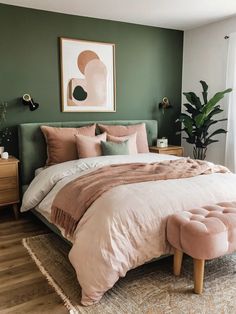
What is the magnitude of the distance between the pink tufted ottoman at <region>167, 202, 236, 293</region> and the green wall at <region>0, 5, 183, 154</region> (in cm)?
253

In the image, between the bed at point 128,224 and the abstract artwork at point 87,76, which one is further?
the abstract artwork at point 87,76

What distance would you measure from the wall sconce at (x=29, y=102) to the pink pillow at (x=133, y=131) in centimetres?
88

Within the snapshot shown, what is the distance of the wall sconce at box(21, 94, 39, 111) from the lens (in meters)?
3.81

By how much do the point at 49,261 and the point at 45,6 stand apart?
2.96 metres

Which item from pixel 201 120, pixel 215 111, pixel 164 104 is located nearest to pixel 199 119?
pixel 201 120

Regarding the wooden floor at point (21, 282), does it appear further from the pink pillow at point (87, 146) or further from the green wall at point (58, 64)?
the green wall at point (58, 64)

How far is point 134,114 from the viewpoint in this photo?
188 inches

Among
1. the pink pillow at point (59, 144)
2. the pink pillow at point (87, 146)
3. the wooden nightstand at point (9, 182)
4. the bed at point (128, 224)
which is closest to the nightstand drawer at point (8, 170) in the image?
the wooden nightstand at point (9, 182)

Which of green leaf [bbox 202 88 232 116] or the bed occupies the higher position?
green leaf [bbox 202 88 232 116]

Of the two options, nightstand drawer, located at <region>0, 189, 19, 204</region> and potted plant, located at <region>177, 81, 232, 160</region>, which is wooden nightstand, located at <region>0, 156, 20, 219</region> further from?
potted plant, located at <region>177, 81, 232, 160</region>

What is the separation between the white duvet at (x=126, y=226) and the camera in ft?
6.55

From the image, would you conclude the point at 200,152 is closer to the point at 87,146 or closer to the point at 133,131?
the point at 133,131

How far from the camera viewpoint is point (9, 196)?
3.49 meters

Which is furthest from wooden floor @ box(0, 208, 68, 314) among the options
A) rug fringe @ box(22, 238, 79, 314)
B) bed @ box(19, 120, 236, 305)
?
bed @ box(19, 120, 236, 305)
